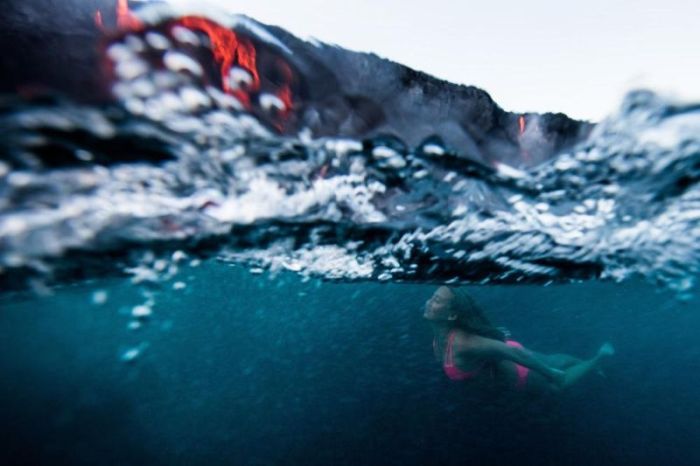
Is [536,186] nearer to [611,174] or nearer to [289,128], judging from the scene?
[611,174]

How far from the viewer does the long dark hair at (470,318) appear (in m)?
10.6

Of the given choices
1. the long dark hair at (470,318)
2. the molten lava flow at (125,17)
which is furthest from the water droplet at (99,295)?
the molten lava flow at (125,17)

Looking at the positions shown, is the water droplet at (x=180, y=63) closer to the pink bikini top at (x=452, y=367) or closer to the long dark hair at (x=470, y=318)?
the long dark hair at (x=470, y=318)

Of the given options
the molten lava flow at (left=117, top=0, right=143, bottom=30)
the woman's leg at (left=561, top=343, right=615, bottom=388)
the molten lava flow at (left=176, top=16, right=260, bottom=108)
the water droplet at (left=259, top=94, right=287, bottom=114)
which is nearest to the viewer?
the molten lava flow at (left=117, top=0, right=143, bottom=30)

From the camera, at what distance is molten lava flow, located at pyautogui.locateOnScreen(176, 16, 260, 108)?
2.64 metres

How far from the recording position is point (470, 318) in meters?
10.9

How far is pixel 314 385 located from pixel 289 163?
150 ft

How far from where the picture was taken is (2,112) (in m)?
2.80

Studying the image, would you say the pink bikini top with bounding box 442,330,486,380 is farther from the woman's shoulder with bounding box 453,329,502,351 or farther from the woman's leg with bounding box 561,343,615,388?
the woman's leg with bounding box 561,343,615,388

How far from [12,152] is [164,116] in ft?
5.05

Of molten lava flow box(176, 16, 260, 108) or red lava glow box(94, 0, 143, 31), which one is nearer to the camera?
red lava glow box(94, 0, 143, 31)

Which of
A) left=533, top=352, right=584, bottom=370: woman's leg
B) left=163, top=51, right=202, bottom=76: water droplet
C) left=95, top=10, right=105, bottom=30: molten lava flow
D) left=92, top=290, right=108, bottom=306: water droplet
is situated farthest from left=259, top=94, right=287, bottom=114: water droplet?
left=533, top=352, right=584, bottom=370: woman's leg

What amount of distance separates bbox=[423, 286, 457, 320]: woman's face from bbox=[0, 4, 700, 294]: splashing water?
10.5 ft

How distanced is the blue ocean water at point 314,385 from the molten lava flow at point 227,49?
9.73m
